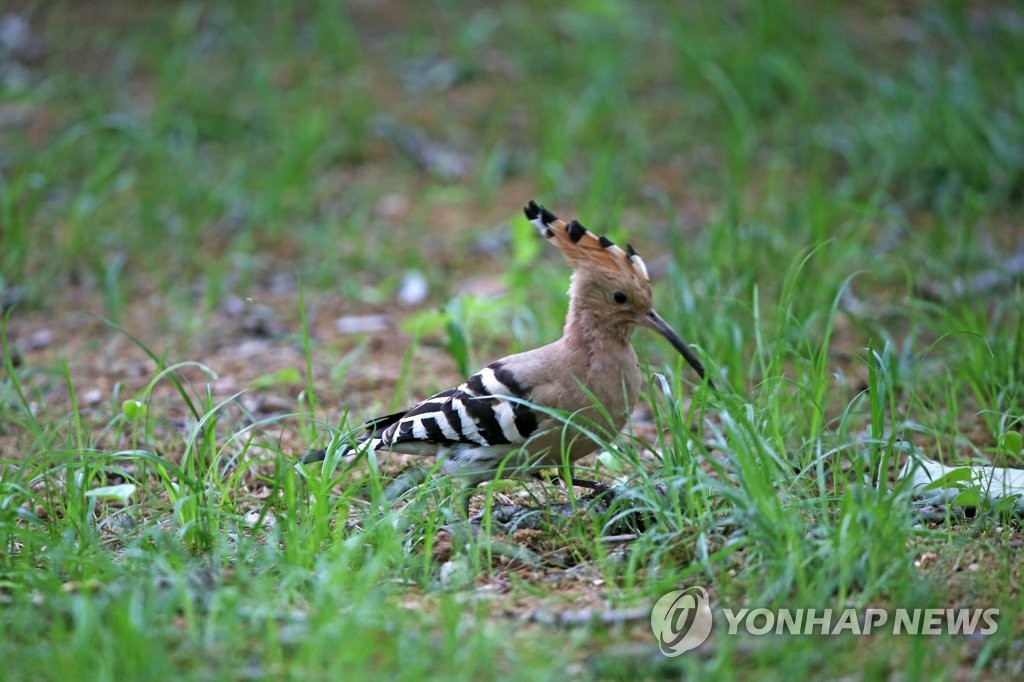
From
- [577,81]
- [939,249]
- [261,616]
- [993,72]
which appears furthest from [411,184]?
[261,616]

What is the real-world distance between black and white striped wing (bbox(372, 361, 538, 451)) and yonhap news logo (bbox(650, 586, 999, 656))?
0.71 meters

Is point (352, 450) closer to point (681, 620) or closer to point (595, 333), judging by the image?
point (595, 333)

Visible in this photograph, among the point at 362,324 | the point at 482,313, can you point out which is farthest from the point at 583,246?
the point at 362,324

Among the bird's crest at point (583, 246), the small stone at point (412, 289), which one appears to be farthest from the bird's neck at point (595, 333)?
the small stone at point (412, 289)

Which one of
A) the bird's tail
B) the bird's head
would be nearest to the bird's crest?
the bird's head

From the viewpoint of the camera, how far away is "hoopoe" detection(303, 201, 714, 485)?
302cm

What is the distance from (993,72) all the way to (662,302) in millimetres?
3091

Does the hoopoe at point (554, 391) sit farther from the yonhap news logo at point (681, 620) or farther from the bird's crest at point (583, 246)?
the yonhap news logo at point (681, 620)

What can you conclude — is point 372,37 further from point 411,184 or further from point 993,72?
point 993,72

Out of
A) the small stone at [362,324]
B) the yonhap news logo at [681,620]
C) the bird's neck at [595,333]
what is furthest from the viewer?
the small stone at [362,324]

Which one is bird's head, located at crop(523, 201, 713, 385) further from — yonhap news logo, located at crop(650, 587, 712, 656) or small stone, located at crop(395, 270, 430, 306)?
small stone, located at crop(395, 270, 430, 306)

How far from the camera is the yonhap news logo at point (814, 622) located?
7.78 ft

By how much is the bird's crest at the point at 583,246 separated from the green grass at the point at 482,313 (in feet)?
1.08

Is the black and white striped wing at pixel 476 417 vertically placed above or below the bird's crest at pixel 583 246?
below
